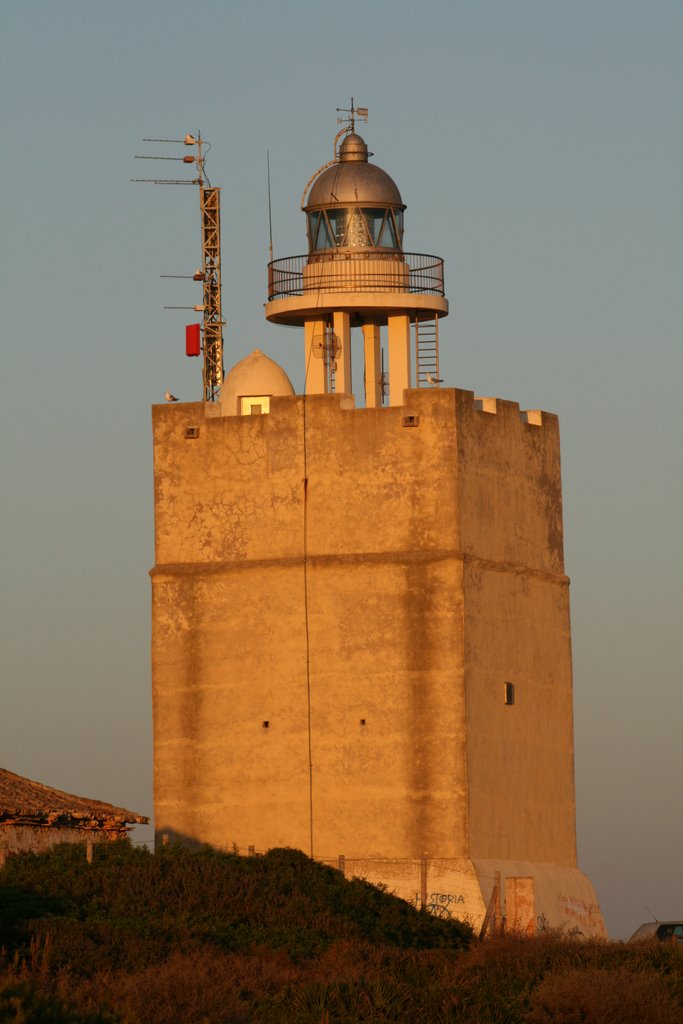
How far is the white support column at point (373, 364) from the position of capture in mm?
42594

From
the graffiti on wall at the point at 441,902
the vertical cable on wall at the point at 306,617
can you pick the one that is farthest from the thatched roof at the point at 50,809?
the graffiti on wall at the point at 441,902

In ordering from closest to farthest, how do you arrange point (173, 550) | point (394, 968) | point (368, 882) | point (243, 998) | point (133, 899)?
point (243, 998)
point (394, 968)
point (133, 899)
point (368, 882)
point (173, 550)

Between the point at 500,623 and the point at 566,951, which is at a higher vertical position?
the point at 500,623

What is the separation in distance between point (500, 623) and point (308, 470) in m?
3.52

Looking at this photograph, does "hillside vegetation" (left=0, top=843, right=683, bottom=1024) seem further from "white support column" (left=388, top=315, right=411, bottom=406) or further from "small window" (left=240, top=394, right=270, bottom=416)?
"white support column" (left=388, top=315, right=411, bottom=406)

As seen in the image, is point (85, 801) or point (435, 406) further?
point (85, 801)

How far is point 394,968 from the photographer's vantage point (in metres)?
34.1

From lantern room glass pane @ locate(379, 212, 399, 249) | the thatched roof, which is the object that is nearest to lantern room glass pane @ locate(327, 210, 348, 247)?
lantern room glass pane @ locate(379, 212, 399, 249)

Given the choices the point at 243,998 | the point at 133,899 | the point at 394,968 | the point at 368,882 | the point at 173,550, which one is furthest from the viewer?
the point at 173,550

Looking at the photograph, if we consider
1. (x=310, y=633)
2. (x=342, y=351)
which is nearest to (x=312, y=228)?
(x=342, y=351)

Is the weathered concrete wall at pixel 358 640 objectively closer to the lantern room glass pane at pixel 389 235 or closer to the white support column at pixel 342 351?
the white support column at pixel 342 351

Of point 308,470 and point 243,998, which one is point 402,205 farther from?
point 243,998

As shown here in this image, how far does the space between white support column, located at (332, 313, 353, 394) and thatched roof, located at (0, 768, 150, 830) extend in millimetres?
7298

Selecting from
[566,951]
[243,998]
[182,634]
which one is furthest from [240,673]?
[243,998]
